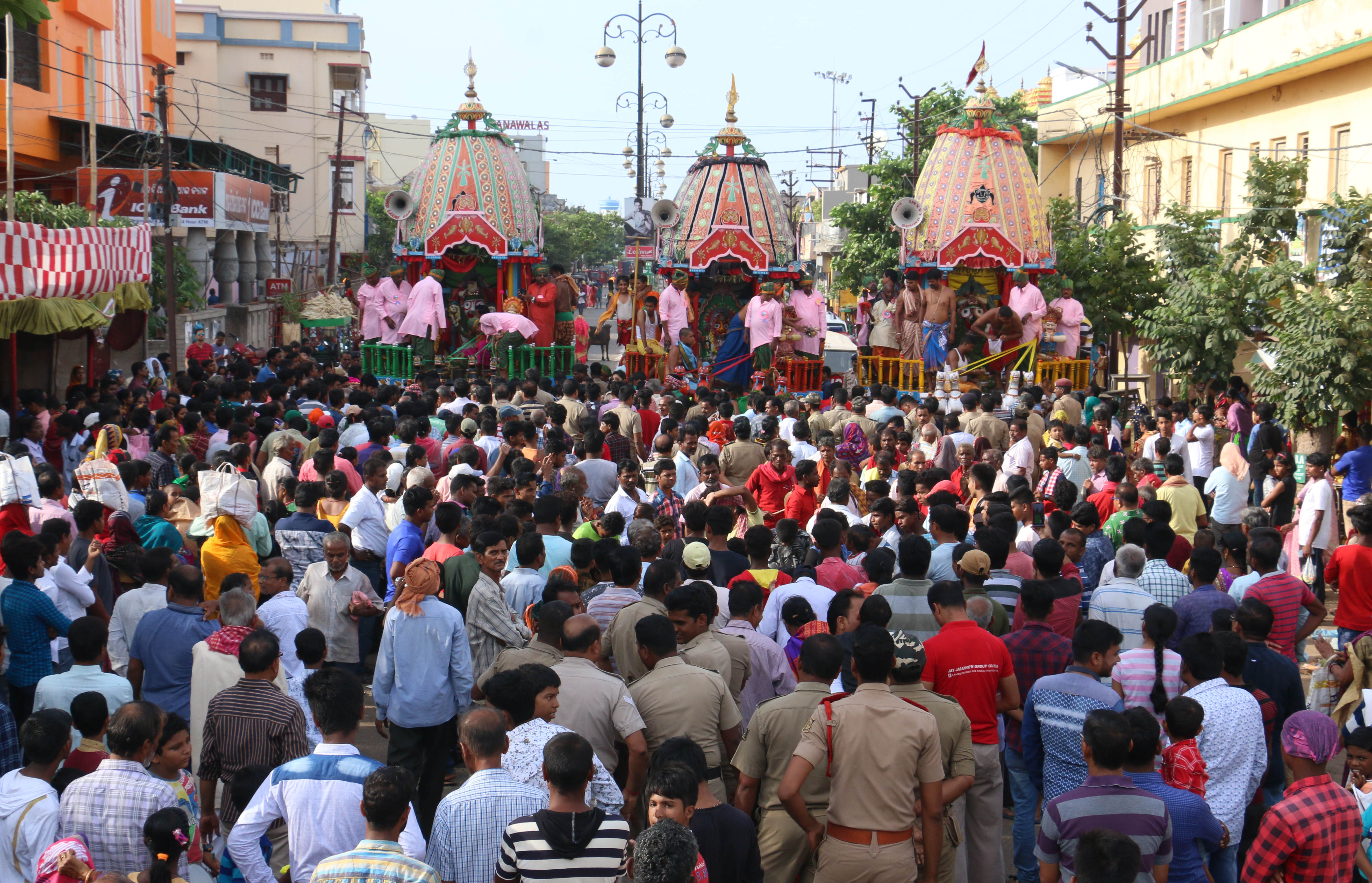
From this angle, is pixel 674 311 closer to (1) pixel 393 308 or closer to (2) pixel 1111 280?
(1) pixel 393 308

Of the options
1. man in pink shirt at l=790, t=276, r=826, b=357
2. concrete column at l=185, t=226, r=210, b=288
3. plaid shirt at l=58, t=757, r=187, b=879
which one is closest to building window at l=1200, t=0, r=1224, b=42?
man in pink shirt at l=790, t=276, r=826, b=357

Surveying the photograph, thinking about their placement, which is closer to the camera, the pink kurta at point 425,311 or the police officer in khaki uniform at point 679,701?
the police officer in khaki uniform at point 679,701

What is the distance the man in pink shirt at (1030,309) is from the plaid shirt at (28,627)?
1448cm

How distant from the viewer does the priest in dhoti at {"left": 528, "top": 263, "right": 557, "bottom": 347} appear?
1925 centimetres

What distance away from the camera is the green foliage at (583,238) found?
75875 mm

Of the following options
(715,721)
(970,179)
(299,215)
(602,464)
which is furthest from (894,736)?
(299,215)

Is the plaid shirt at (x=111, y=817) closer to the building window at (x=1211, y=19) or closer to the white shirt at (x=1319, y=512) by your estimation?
the white shirt at (x=1319, y=512)

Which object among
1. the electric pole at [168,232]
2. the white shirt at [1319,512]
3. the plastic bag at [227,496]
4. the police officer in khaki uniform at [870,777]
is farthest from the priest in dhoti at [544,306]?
the police officer in khaki uniform at [870,777]

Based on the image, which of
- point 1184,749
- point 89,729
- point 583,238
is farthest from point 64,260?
point 583,238

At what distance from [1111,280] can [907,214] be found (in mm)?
3206

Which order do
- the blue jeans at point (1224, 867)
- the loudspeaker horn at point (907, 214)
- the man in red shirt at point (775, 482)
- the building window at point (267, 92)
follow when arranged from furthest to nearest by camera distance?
the building window at point (267, 92), the loudspeaker horn at point (907, 214), the man in red shirt at point (775, 482), the blue jeans at point (1224, 867)

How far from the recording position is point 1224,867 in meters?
4.86

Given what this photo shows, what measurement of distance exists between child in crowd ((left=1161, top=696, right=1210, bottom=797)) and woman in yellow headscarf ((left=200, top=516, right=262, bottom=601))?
465 cm

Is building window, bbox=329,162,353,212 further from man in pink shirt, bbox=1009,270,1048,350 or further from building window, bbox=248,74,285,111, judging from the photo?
man in pink shirt, bbox=1009,270,1048,350
